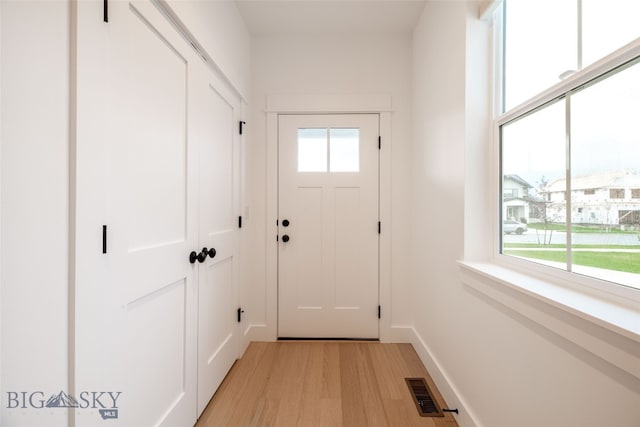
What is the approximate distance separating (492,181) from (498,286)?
1.99 feet

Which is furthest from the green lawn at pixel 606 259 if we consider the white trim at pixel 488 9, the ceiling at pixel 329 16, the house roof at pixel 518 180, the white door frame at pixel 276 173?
the ceiling at pixel 329 16

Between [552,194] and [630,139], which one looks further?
[552,194]

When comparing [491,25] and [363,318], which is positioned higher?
[491,25]

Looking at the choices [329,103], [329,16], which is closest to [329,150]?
[329,103]

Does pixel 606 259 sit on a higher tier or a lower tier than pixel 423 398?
higher

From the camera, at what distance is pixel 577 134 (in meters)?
0.94

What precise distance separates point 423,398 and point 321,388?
0.63m

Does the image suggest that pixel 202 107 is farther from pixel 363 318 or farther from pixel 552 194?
pixel 363 318

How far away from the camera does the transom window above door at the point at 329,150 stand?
240cm

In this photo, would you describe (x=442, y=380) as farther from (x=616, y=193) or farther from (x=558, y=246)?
(x=616, y=193)

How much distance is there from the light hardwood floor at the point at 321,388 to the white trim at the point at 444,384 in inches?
1.8

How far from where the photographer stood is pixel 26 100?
A: 649 millimetres

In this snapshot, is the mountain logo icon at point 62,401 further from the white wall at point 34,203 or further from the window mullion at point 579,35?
the window mullion at point 579,35

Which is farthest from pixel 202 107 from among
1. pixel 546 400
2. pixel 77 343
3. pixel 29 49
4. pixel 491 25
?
pixel 546 400
